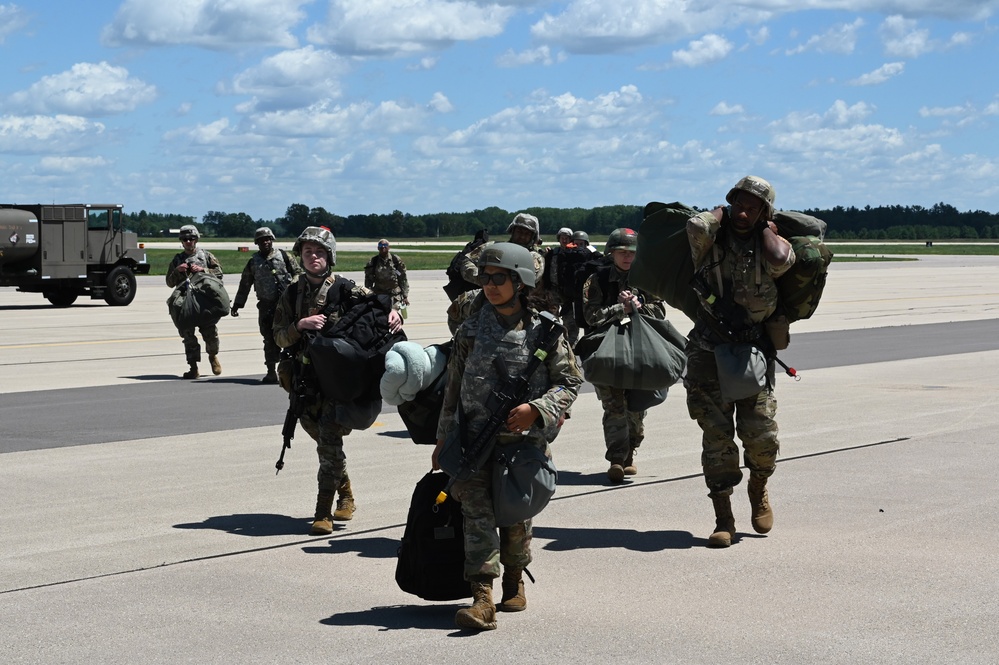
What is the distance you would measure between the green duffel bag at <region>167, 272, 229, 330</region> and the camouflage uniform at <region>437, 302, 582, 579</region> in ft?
36.0

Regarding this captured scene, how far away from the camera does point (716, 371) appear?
313 inches

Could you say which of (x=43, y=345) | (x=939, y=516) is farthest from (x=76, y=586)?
(x=43, y=345)

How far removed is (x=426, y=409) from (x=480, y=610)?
4.05 feet

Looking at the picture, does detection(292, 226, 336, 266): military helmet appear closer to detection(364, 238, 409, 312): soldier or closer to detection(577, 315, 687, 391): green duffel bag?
detection(577, 315, 687, 391): green duffel bag

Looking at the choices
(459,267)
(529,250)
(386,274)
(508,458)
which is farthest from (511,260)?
(386,274)

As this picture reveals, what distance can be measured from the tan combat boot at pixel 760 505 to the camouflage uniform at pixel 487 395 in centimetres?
222

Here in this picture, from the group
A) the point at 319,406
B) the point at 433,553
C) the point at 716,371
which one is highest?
the point at 716,371

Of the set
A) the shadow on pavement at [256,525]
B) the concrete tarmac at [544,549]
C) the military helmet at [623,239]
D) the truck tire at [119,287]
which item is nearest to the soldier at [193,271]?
the concrete tarmac at [544,549]

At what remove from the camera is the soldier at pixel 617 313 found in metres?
9.76

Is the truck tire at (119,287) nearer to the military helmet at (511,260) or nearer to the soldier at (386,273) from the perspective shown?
the soldier at (386,273)

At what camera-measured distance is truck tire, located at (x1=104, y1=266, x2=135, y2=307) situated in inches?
1356

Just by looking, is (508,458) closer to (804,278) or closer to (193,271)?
(804,278)

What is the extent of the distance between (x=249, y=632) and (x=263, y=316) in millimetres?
11360

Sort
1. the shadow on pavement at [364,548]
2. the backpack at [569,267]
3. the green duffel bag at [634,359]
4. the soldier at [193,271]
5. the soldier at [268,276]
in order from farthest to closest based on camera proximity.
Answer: the soldier at [193,271] → the soldier at [268,276] → the backpack at [569,267] → the green duffel bag at [634,359] → the shadow on pavement at [364,548]
